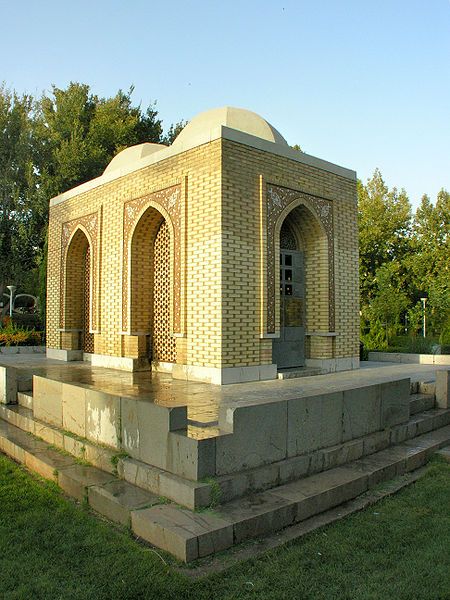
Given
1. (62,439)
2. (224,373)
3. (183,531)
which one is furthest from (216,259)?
(183,531)

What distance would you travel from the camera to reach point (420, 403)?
721 cm

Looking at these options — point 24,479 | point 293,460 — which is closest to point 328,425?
point 293,460

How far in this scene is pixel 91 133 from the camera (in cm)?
2373

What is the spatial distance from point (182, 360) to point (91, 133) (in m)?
18.2

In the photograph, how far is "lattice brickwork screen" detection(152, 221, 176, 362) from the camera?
10094 millimetres

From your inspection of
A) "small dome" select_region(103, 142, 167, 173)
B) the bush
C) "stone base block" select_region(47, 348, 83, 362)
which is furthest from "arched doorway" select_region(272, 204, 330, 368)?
the bush

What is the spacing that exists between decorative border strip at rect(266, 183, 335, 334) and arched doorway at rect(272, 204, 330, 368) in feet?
0.39

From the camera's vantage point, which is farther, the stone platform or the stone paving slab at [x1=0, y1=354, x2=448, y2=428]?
the stone paving slab at [x1=0, y1=354, x2=448, y2=428]

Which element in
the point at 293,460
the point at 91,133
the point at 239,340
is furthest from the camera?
the point at 91,133

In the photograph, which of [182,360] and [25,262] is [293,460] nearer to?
[182,360]

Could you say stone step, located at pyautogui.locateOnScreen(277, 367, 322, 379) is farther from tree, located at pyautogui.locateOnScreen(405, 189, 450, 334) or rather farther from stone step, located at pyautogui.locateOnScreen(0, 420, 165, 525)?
tree, located at pyautogui.locateOnScreen(405, 189, 450, 334)

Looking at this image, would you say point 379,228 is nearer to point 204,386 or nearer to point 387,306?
point 387,306

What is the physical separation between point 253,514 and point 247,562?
0.46m

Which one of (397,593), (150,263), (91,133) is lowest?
(397,593)
